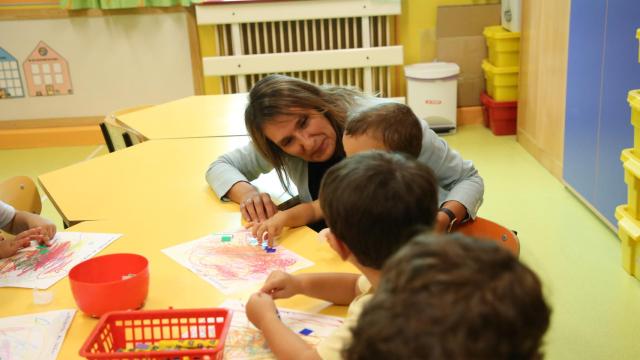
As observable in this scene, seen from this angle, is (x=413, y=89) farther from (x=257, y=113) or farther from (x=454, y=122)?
(x=257, y=113)

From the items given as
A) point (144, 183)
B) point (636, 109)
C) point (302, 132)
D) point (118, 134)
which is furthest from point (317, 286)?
point (118, 134)

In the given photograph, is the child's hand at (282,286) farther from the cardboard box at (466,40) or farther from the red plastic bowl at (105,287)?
the cardboard box at (466,40)

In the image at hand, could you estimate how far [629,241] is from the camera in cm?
254

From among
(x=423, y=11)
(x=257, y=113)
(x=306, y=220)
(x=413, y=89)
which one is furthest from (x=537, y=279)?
(x=423, y=11)

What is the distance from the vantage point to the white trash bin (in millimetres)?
4527

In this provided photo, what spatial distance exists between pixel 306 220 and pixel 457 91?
11.0 ft

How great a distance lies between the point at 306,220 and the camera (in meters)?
1.73

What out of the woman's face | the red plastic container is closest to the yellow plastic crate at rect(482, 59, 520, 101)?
the red plastic container

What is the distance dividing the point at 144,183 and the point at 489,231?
1.06m

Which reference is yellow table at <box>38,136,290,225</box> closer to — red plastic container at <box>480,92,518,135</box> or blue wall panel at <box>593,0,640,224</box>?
blue wall panel at <box>593,0,640,224</box>

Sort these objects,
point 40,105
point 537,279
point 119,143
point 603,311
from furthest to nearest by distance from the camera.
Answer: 1. point 40,105
2. point 119,143
3. point 603,311
4. point 537,279

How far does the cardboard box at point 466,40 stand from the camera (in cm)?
470

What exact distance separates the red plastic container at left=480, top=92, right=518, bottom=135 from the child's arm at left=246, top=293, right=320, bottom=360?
3.54m

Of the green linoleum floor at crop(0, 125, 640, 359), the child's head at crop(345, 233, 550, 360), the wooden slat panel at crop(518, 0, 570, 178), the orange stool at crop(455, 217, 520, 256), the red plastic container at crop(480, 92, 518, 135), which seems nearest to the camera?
the child's head at crop(345, 233, 550, 360)
